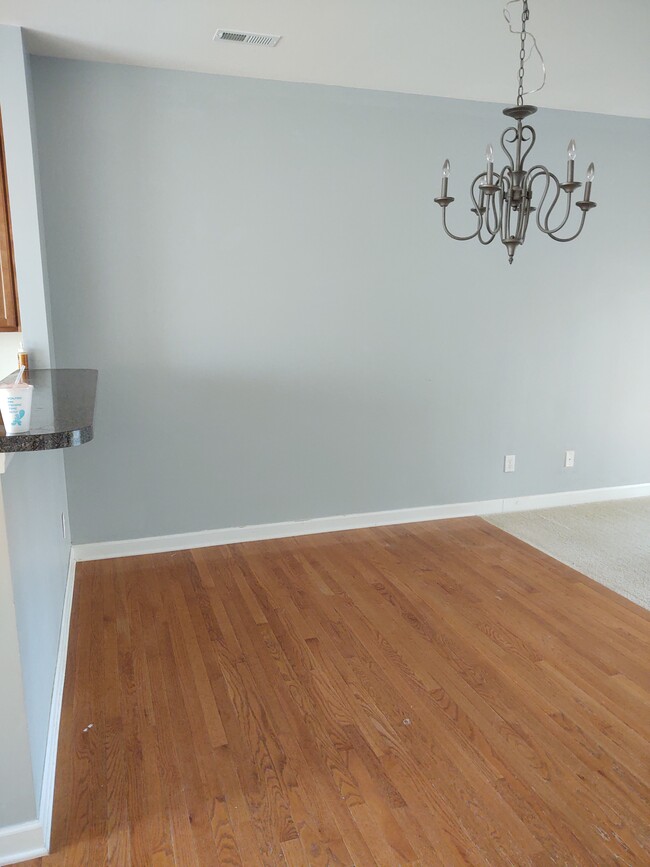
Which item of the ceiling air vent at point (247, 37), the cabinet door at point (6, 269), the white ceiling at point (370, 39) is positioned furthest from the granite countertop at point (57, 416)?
the ceiling air vent at point (247, 37)

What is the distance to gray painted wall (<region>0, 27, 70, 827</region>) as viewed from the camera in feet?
5.52

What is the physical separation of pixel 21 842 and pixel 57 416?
3.61 ft

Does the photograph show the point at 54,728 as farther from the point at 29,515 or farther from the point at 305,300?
the point at 305,300

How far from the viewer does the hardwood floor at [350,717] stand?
70.4 inches

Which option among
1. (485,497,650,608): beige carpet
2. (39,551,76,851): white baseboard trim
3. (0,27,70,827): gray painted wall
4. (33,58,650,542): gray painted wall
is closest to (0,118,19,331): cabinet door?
(0,27,70,827): gray painted wall

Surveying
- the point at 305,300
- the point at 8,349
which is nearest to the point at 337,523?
the point at 305,300

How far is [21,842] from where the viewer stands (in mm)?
1713

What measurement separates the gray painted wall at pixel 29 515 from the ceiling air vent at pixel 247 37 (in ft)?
2.75

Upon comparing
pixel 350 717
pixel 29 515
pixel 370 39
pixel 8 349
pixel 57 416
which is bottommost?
pixel 350 717

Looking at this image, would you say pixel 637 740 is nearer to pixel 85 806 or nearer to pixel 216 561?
pixel 85 806

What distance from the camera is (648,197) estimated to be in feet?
14.5

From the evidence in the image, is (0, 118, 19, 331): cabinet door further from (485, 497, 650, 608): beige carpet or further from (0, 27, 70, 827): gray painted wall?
(485, 497, 650, 608): beige carpet

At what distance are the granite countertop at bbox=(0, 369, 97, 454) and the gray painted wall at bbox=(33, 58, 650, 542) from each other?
95 cm

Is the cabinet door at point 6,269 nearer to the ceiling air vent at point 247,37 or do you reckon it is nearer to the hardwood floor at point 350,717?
the ceiling air vent at point 247,37
